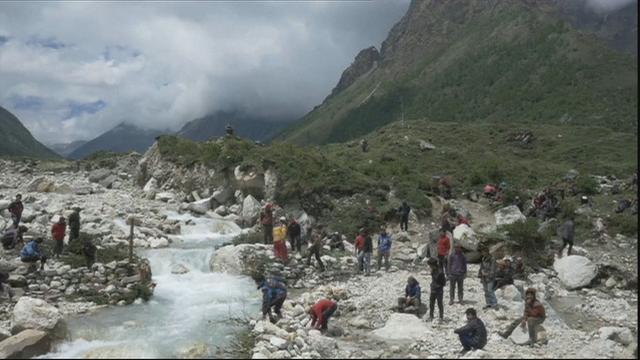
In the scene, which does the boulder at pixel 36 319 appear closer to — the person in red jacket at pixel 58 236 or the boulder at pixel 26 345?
the boulder at pixel 26 345

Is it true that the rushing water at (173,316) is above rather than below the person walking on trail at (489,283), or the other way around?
below

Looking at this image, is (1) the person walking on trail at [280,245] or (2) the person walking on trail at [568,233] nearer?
(2) the person walking on trail at [568,233]

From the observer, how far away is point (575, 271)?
25688mm

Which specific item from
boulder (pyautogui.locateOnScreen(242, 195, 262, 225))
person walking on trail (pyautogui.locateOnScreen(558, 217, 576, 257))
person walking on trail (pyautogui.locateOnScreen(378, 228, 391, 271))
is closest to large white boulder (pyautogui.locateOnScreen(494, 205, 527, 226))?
person walking on trail (pyautogui.locateOnScreen(558, 217, 576, 257))

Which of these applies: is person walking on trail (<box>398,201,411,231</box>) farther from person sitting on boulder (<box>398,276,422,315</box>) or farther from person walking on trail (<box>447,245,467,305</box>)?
person sitting on boulder (<box>398,276,422,315</box>)

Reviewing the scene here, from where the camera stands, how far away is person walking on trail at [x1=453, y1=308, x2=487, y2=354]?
1711 cm

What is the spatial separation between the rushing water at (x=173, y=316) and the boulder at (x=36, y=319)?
583 mm

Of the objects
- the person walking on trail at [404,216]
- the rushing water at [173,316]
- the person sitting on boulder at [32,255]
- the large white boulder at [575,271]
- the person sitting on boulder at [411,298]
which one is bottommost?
the rushing water at [173,316]

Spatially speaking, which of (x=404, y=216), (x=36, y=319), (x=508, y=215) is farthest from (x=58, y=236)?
(x=508, y=215)

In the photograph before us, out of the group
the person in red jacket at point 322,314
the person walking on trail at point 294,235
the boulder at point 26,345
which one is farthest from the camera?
the person walking on trail at point 294,235

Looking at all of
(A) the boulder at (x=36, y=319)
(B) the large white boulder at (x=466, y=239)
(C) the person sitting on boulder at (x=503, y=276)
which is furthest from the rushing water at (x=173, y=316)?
(B) the large white boulder at (x=466, y=239)

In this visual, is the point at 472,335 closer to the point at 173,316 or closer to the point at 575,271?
the point at 575,271

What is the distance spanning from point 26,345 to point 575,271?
70.9 ft

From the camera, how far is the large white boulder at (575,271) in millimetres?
25266
